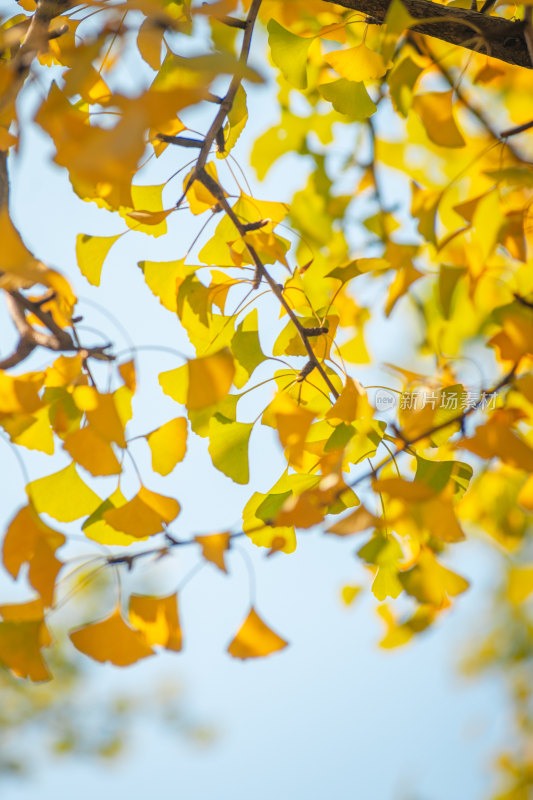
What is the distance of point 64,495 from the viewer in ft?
1.59

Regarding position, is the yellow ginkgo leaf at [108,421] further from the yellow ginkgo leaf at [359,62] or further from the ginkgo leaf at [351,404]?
the yellow ginkgo leaf at [359,62]

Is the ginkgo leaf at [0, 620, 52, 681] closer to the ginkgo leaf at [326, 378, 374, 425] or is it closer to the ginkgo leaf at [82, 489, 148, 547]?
the ginkgo leaf at [82, 489, 148, 547]

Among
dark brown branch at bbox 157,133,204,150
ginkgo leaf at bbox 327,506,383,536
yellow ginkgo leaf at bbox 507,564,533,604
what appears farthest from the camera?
yellow ginkgo leaf at bbox 507,564,533,604

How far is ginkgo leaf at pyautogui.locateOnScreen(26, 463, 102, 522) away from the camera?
0.48 meters

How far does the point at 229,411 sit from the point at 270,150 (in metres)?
0.57

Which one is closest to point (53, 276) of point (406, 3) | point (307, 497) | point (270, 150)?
point (307, 497)

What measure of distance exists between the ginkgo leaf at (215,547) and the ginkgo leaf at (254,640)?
0.10 metres

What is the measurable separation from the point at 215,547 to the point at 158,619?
94 millimetres

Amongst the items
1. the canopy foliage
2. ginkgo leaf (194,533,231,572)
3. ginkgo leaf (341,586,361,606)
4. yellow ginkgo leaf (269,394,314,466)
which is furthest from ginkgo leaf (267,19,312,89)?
ginkgo leaf (341,586,361,606)

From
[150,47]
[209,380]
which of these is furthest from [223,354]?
[150,47]

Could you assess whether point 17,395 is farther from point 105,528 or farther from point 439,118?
point 439,118

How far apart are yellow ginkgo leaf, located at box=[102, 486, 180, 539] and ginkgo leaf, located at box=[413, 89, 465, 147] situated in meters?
0.31

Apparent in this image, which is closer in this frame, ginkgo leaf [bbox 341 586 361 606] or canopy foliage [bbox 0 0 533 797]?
canopy foliage [bbox 0 0 533 797]

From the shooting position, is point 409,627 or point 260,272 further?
point 409,627
